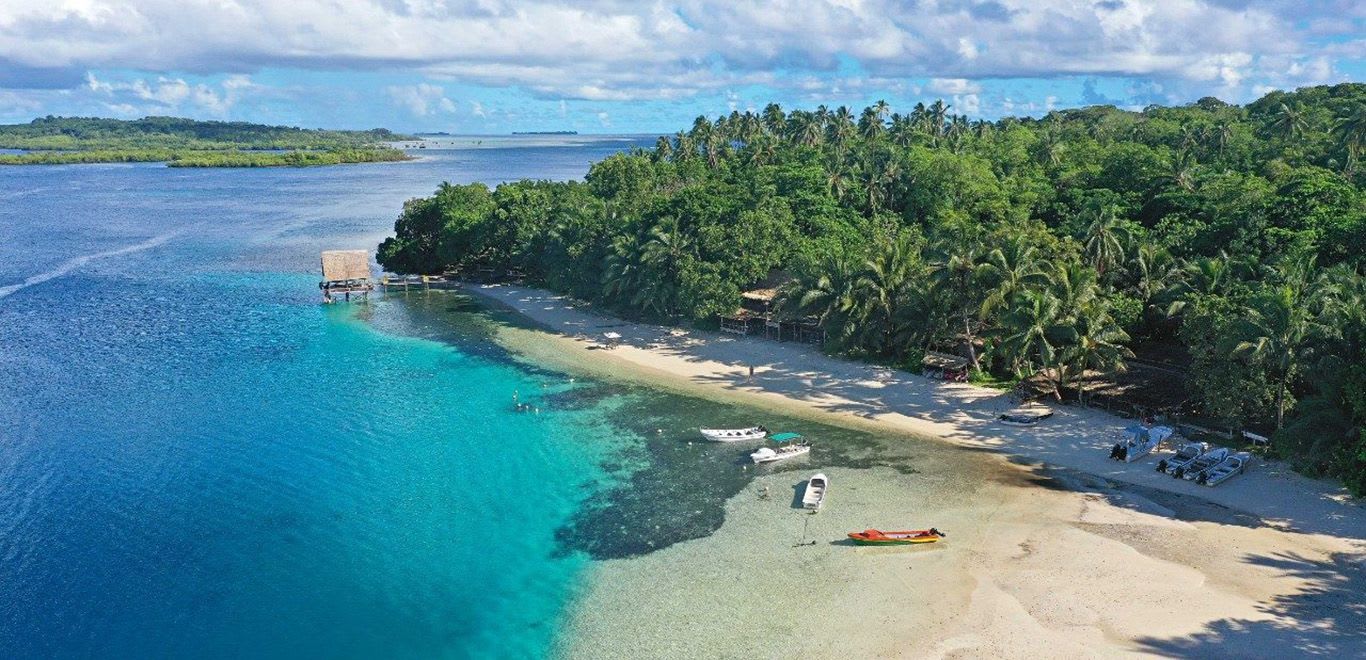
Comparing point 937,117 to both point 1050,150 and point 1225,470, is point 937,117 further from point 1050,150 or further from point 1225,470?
point 1225,470

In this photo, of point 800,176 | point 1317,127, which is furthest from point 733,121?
point 1317,127

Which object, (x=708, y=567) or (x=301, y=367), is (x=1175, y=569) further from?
(x=301, y=367)

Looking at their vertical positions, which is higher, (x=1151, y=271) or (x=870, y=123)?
(x=870, y=123)

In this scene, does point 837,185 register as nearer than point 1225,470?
No

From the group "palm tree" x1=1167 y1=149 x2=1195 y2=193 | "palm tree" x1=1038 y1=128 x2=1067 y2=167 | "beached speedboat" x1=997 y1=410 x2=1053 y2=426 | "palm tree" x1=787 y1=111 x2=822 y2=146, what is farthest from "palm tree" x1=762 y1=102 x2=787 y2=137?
"beached speedboat" x1=997 y1=410 x2=1053 y2=426

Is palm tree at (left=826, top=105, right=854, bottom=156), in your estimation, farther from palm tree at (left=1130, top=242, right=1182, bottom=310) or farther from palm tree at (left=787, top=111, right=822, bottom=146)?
palm tree at (left=1130, top=242, right=1182, bottom=310)

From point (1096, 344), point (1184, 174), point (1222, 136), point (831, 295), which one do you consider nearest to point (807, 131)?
point (1222, 136)

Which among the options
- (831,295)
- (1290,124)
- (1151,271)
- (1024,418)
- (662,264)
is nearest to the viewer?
(1024,418)
